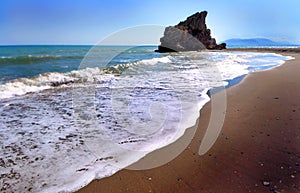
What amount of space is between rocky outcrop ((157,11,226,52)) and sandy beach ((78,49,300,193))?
51648 mm

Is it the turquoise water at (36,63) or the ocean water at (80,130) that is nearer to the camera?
the ocean water at (80,130)

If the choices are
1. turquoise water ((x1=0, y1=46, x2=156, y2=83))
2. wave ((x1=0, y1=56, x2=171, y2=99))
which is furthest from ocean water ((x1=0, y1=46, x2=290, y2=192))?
turquoise water ((x1=0, y1=46, x2=156, y2=83))

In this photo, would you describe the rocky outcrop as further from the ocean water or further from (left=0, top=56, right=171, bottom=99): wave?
the ocean water

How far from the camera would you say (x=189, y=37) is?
206 feet

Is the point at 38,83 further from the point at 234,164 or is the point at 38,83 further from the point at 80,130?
the point at 234,164

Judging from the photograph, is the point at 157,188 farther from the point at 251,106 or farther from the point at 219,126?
the point at 251,106

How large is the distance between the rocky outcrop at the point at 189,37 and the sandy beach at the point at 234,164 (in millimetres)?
51648

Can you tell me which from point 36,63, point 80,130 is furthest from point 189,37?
point 80,130

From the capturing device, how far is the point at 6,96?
7418 mm

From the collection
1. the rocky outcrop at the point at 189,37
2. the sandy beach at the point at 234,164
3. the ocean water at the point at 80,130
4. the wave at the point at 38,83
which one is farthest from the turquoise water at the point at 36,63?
the rocky outcrop at the point at 189,37

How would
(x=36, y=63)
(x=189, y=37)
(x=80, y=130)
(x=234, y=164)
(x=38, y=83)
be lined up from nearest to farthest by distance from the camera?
(x=234, y=164) < (x=80, y=130) < (x=38, y=83) < (x=36, y=63) < (x=189, y=37)

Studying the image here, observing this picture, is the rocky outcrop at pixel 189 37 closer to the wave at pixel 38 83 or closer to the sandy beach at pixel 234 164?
the wave at pixel 38 83

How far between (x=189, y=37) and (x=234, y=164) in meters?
62.7

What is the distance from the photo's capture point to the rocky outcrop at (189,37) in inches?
2333
